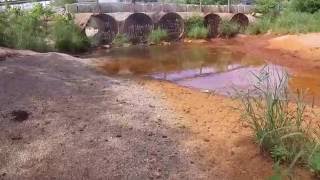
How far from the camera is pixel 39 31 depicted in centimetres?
1473

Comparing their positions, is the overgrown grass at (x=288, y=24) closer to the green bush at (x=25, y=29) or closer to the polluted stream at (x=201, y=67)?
the polluted stream at (x=201, y=67)

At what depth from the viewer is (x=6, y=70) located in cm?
905

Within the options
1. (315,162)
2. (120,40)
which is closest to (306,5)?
(120,40)

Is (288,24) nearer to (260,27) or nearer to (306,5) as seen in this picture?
(260,27)

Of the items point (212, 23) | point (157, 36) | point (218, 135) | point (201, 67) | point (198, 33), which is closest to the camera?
point (218, 135)

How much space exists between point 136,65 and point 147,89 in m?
4.01

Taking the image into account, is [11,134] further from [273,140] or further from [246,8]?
[246,8]

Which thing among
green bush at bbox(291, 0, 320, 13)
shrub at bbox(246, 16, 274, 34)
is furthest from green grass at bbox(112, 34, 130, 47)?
green bush at bbox(291, 0, 320, 13)

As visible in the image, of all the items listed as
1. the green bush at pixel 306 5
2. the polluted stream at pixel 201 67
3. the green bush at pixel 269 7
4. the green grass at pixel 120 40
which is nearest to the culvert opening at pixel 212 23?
the polluted stream at pixel 201 67

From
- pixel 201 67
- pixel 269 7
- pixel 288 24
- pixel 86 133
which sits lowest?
pixel 201 67

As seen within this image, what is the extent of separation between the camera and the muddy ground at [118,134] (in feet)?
15.3

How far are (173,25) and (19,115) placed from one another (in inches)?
530

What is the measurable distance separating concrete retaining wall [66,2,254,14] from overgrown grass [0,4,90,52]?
1814 mm

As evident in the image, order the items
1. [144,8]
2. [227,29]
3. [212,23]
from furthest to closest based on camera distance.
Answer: [212,23] < [227,29] < [144,8]
